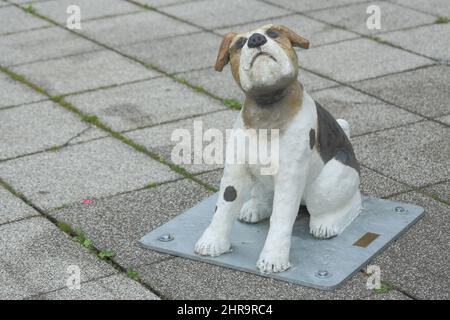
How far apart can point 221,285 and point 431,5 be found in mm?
6531

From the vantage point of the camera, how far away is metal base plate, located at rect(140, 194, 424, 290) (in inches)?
196

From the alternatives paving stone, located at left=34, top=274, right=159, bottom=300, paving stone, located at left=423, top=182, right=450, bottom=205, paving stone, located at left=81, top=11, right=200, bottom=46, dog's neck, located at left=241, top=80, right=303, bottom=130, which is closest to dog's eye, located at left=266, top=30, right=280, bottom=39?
dog's neck, located at left=241, top=80, right=303, bottom=130

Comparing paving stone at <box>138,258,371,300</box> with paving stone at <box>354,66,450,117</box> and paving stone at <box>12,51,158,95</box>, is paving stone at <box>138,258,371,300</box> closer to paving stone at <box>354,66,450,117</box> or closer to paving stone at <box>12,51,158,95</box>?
paving stone at <box>354,66,450,117</box>

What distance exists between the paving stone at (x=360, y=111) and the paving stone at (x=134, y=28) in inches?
99.6

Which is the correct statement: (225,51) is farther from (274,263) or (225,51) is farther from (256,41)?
(274,263)

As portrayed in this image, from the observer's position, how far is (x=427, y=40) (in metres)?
9.30

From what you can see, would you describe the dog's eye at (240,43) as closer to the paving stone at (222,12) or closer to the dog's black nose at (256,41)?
the dog's black nose at (256,41)

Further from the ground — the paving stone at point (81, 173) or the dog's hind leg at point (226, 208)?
the dog's hind leg at point (226, 208)

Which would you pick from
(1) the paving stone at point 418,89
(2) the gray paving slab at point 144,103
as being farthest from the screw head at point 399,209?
(2) the gray paving slab at point 144,103

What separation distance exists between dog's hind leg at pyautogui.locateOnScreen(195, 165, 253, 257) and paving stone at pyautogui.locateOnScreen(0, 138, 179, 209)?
4.10 ft

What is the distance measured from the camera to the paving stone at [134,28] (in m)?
9.79

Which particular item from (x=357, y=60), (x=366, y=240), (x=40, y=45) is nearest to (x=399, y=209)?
(x=366, y=240)

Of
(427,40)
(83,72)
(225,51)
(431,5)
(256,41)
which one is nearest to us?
(256,41)
